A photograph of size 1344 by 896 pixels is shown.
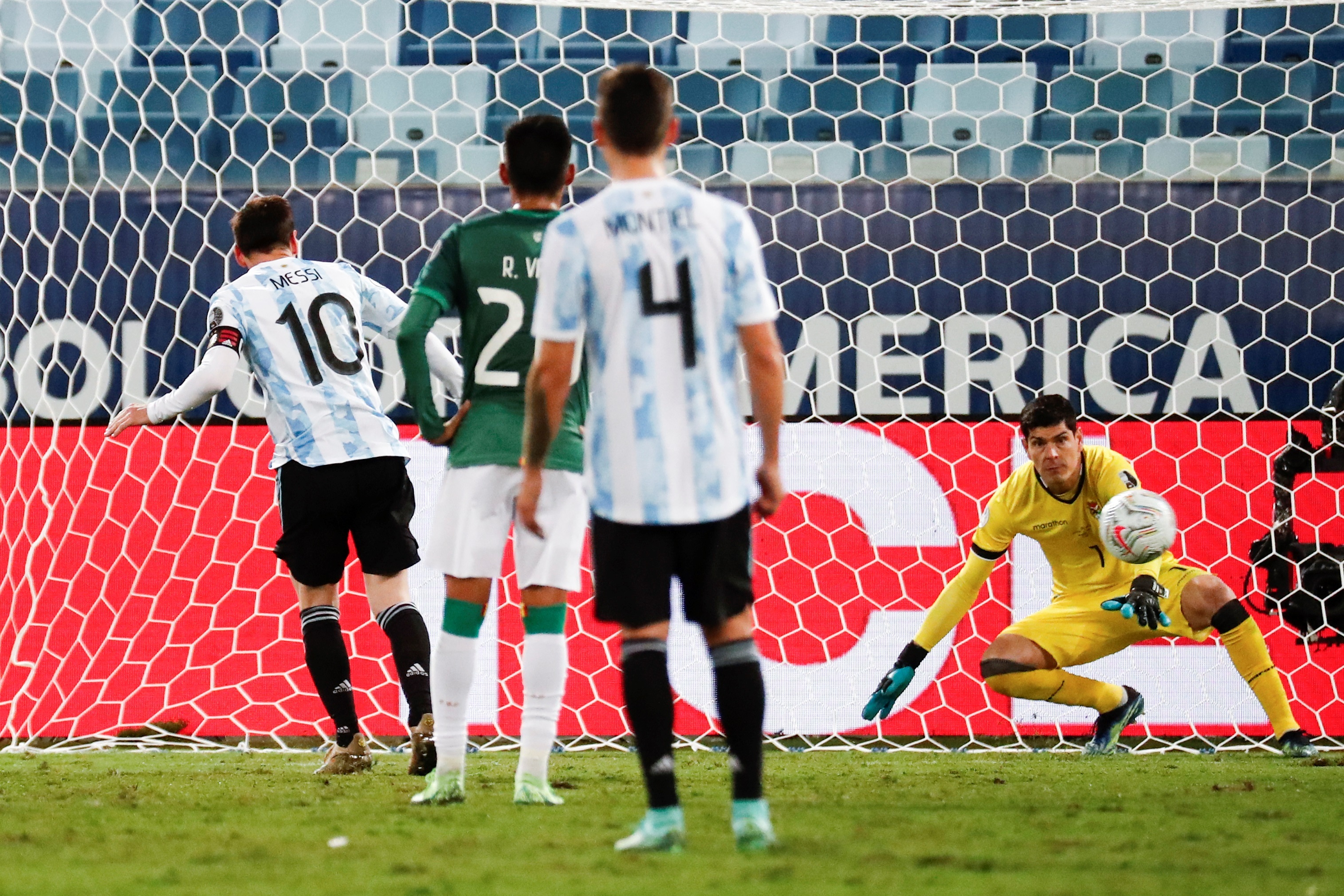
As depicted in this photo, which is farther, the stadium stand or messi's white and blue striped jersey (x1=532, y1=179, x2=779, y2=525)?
the stadium stand

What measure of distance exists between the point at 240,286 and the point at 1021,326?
2.96m

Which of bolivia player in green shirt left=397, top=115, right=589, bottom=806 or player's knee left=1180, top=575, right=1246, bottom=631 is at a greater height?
bolivia player in green shirt left=397, top=115, right=589, bottom=806

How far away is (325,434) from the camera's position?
4.07m

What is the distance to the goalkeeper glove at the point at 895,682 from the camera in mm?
4633

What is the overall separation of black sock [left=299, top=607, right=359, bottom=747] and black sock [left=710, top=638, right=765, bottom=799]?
73.6 inches

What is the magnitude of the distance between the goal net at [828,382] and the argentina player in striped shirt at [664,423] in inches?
118

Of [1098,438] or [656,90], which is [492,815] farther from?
[1098,438]

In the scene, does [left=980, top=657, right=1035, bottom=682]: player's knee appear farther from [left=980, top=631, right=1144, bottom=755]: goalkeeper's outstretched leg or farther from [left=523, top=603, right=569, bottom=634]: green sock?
[left=523, top=603, right=569, bottom=634]: green sock

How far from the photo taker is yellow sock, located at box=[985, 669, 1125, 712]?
16.2 ft

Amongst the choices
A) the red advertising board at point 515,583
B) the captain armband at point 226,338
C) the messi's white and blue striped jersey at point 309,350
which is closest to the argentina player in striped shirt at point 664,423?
the messi's white and blue striped jersey at point 309,350

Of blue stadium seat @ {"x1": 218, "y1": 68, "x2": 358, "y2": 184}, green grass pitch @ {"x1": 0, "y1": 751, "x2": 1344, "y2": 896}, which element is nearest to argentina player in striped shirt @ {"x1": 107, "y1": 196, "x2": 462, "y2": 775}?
green grass pitch @ {"x1": 0, "y1": 751, "x2": 1344, "y2": 896}

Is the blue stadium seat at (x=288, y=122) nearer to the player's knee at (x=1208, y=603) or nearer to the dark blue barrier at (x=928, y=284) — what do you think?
the dark blue barrier at (x=928, y=284)

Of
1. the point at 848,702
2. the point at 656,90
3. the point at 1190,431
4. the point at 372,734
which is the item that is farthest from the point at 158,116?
the point at 656,90

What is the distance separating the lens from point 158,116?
22.3 ft
